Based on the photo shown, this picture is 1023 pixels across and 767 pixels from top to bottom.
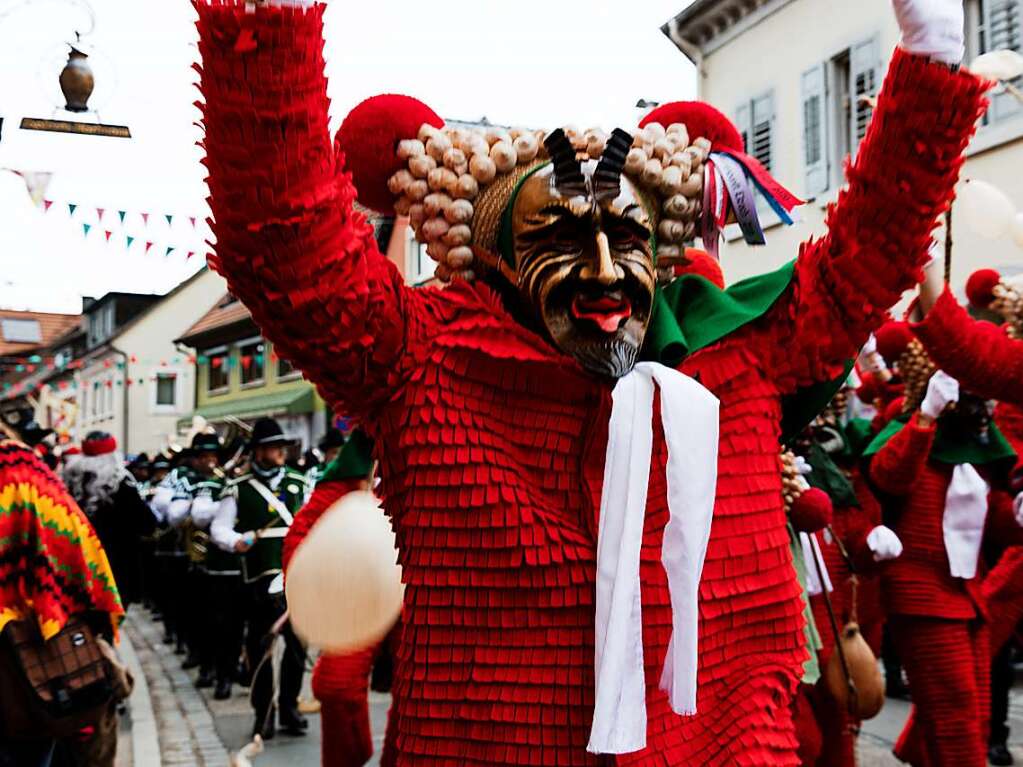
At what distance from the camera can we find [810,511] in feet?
13.6

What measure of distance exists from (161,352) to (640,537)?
41.6 metres

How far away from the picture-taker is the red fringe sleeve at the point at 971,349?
149 inches

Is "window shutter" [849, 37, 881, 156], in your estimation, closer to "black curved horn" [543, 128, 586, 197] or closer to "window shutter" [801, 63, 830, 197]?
"window shutter" [801, 63, 830, 197]

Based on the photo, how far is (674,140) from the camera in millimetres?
2438

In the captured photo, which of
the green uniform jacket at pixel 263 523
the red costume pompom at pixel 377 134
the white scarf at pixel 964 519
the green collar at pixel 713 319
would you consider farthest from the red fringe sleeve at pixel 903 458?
the green uniform jacket at pixel 263 523

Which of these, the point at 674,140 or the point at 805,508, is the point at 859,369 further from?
the point at 674,140

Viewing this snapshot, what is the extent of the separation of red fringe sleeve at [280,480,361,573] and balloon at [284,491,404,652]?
1305 mm

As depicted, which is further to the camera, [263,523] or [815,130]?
[815,130]

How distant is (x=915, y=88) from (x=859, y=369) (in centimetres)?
447

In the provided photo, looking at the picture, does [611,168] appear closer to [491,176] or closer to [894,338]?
[491,176]

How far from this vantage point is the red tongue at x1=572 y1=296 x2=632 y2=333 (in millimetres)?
2158

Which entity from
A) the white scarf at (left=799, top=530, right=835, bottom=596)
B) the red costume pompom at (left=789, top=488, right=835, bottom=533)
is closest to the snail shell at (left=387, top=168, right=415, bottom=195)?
the red costume pompom at (left=789, top=488, right=835, bottom=533)

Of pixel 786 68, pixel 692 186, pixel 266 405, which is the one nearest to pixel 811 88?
pixel 786 68

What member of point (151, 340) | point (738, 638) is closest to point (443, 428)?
point (738, 638)
